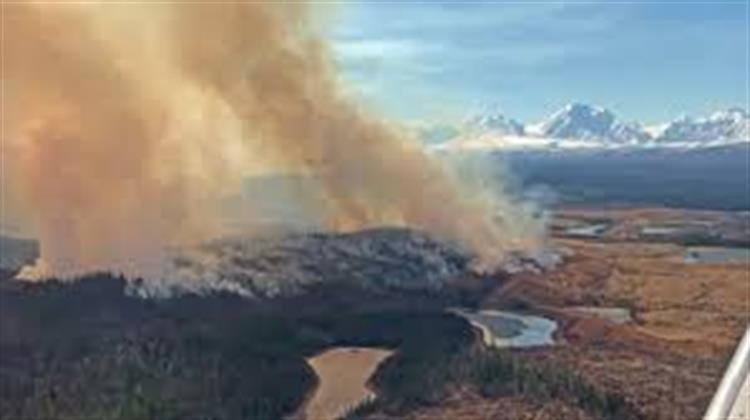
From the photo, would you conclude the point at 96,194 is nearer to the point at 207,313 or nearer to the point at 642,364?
the point at 207,313

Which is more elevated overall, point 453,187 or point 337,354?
point 453,187

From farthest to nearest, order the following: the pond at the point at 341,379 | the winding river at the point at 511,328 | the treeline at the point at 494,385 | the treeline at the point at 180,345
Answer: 1. the winding river at the point at 511,328
2. the pond at the point at 341,379
3. the treeline at the point at 494,385
4. the treeline at the point at 180,345

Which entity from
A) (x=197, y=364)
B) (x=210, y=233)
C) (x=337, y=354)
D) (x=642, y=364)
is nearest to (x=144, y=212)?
(x=210, y=233)

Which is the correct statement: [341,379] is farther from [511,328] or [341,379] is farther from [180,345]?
[511,328]

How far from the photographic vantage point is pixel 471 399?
47094mm

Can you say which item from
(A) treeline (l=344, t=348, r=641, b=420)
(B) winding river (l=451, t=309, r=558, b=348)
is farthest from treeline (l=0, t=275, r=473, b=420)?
(B) winding river (l=451, t=309, r=558, b=348)

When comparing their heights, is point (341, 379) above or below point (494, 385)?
below

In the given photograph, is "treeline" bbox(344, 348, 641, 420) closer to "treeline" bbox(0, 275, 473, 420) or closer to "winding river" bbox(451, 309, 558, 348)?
"treeline" bbox(0, 275, 473, 420)

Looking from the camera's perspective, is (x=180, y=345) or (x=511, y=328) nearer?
(x=180, y=345)

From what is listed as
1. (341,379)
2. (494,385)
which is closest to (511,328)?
(341,379)

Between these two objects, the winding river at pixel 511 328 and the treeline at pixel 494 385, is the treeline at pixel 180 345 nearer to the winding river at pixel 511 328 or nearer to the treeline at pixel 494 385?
the treeline at pixel 494 385

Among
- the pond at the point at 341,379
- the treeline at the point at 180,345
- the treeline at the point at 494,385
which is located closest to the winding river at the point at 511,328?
the treeline at the point at 180,345

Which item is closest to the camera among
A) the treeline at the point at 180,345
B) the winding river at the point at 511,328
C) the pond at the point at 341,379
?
the treeline at the point at 180,345

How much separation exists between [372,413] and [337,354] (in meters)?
14.4
